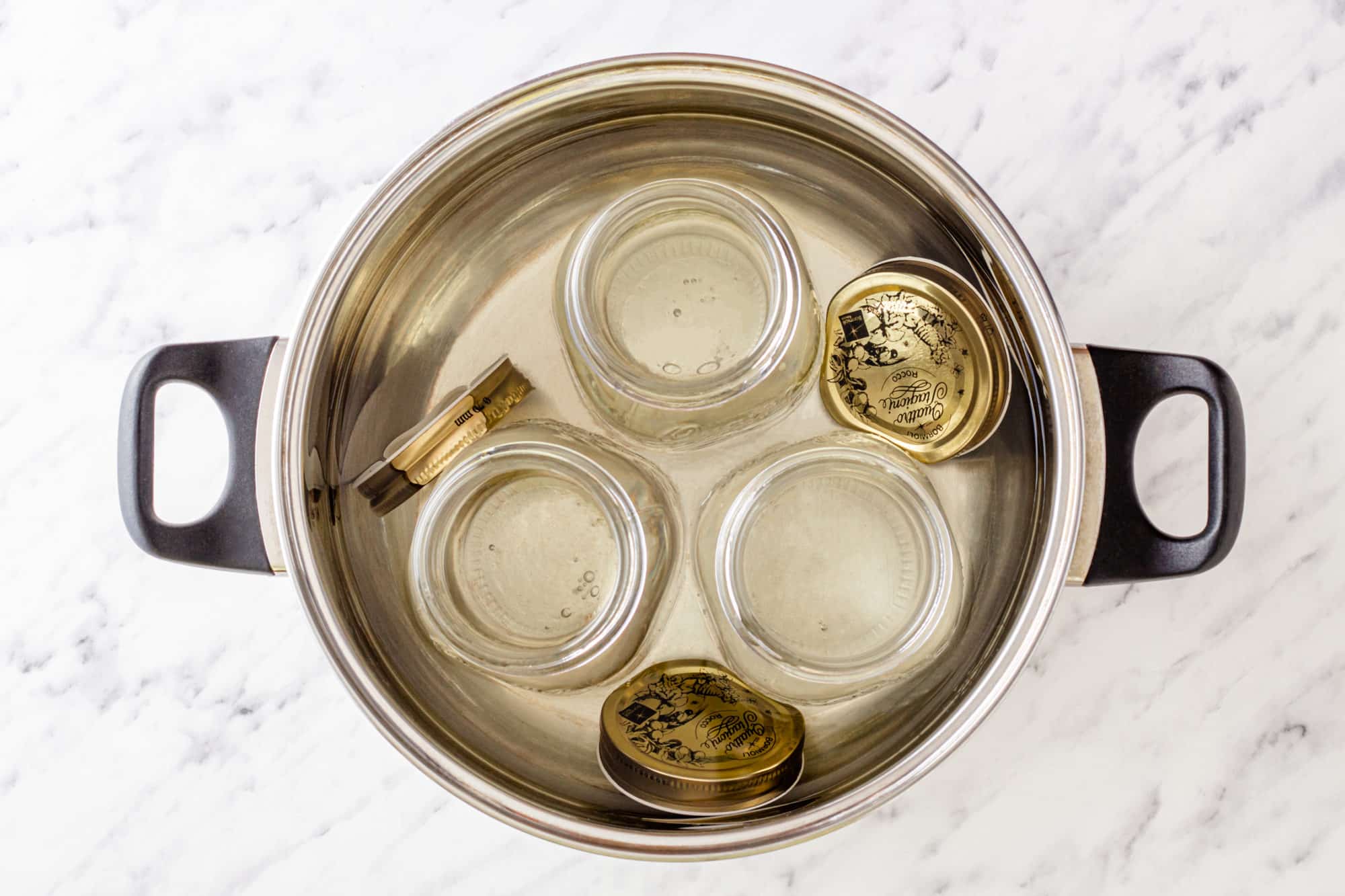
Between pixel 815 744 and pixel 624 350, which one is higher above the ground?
pixel 624 350

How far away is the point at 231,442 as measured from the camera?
412 mm

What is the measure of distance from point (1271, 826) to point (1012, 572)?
32 centimetres

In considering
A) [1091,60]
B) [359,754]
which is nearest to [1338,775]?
[1091,60]

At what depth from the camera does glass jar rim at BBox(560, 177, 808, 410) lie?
0.37 meters

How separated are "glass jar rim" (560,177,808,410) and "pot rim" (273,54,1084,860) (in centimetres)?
6

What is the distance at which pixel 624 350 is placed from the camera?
393 millimetres

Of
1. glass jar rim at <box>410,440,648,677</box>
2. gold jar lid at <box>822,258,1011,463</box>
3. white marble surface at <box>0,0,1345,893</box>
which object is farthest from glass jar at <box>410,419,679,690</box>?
white marble surface at <box>0,0,1345,893</box>

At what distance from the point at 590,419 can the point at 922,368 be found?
164 millimetres

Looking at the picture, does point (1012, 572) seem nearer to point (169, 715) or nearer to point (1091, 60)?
point (1091, 60)

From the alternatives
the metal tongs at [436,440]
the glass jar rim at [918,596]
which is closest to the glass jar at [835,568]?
the glass jar rim at [918,596]

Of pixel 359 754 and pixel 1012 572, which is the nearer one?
pixel 1012 572

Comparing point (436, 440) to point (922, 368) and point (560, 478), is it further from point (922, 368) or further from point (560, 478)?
point (922, 368)

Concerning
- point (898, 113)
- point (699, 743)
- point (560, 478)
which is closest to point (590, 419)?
point (560, 478)

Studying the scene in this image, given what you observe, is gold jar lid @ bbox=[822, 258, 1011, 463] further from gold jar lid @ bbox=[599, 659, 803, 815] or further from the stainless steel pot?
gold jar lid @ bbox=[599, 659, 803, 815]
